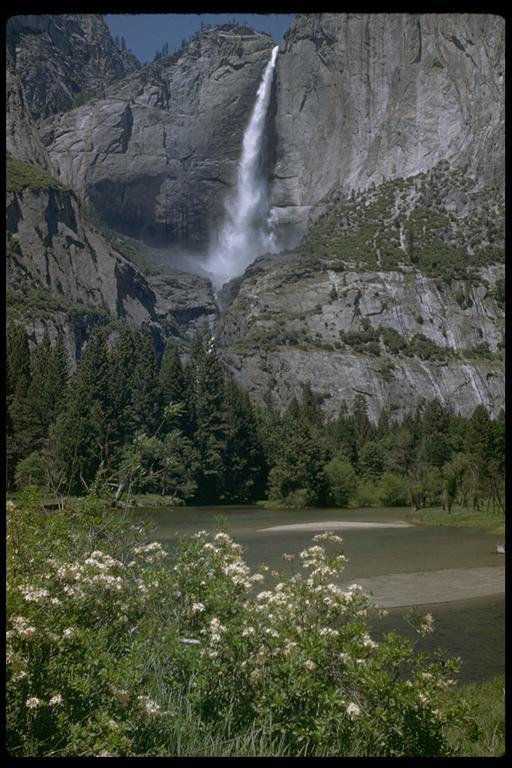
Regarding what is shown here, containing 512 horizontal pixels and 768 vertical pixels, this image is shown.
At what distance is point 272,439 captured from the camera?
75188 mm

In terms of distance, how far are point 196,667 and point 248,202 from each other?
17345cm

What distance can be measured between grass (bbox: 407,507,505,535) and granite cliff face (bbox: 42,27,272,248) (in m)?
137

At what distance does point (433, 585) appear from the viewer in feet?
66.1

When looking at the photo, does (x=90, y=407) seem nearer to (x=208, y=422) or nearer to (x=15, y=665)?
→ (x=208, y=422)

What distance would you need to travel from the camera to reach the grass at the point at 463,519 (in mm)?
38281

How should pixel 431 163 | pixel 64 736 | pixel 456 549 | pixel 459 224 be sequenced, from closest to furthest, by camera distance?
1. pixel 64 736
2. pixel 456 549
3. pixel 459 224
4. pixel 431 163

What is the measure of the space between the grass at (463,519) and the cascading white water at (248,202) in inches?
5055

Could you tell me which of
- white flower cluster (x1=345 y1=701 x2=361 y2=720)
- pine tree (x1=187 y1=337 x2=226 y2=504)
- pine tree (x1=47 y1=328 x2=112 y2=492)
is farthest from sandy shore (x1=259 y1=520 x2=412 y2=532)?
white flower cluster (x1=345 y1=701 x2=361 y2=720)

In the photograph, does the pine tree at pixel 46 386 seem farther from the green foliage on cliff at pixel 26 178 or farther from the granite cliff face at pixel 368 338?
the green foliage on cliff at pixel 26 178

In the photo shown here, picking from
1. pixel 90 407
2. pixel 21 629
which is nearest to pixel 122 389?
pixel 90 407

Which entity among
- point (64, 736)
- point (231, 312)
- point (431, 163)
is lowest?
point (64, 736)
